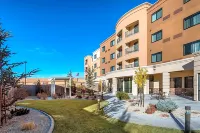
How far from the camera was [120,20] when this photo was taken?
3941 cm

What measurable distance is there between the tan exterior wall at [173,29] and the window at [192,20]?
1.30 feet

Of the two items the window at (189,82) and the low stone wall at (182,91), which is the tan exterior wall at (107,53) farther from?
the window at (189,82)

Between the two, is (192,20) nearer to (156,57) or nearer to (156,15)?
(156,15)

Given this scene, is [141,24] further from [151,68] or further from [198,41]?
[198,41]

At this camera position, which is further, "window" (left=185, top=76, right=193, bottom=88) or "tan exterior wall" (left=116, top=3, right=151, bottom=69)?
"tan exterior wall" (left=116, top=3, right=151, bottom=69)

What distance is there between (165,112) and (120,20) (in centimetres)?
2880

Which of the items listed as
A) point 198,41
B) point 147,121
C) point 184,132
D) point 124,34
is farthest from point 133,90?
point 184,132

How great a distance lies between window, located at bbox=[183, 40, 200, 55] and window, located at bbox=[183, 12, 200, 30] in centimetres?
229

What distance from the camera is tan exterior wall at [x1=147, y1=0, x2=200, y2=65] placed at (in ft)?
76.7

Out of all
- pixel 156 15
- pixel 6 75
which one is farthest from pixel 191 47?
pixel 6 75

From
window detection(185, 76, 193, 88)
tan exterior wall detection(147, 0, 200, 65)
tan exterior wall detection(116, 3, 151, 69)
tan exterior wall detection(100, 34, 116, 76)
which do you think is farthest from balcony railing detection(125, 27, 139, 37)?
window detection(185, 76, 193, 88)

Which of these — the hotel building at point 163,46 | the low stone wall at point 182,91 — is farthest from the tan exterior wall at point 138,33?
the low stone wall at point 182,91

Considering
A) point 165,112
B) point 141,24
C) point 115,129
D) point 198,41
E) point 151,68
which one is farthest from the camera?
point 141,24

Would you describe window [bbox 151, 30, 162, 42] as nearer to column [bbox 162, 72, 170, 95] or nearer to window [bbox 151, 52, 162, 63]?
window [bbox 151, 52, 162, 63]
